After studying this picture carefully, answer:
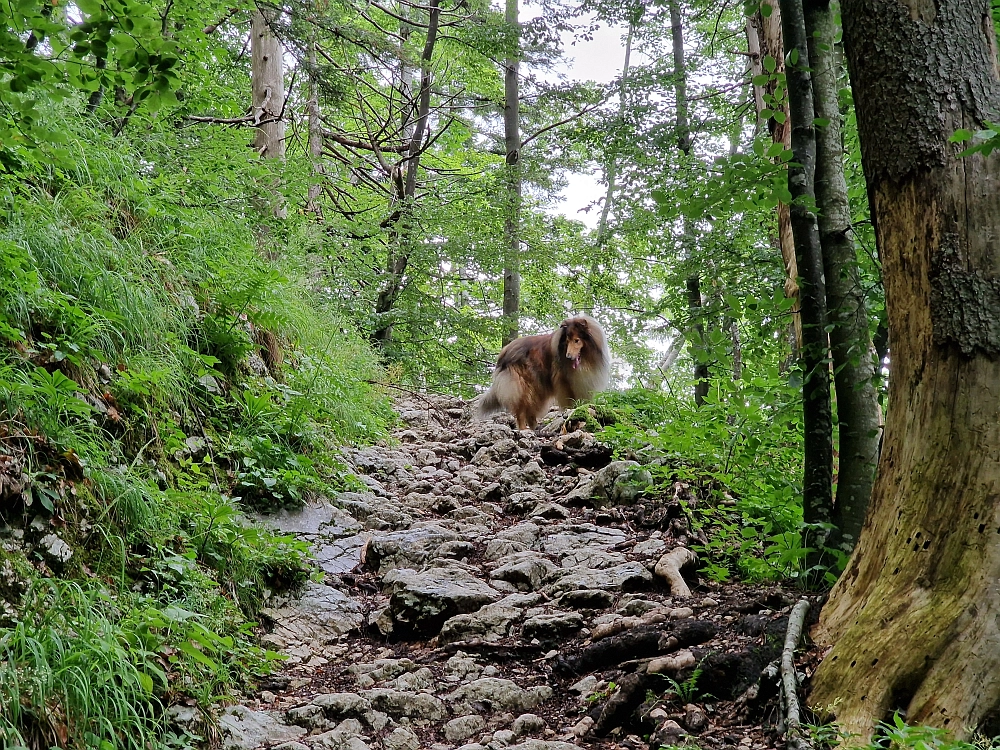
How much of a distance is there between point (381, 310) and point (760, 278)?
811cm

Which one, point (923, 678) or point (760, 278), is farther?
point (760, 278)

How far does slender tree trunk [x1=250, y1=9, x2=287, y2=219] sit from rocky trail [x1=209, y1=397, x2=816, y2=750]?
543cm

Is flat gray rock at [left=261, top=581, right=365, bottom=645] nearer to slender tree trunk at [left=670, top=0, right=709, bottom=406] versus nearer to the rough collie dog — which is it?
slender tree trunk at [left=670, top=0, right=709, bottom=406]

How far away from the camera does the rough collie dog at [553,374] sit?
927 centimetres

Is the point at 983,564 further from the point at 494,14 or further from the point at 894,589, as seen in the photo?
the point at 494,14

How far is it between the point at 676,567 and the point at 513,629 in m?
1.04

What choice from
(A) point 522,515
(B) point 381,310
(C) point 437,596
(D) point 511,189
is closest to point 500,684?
(C) point 437,596

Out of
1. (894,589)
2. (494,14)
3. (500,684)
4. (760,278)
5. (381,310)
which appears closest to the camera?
(894,589)

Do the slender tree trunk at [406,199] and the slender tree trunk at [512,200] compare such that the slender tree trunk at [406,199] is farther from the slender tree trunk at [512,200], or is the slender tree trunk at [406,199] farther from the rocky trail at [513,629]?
the rocky trail at [513,629]

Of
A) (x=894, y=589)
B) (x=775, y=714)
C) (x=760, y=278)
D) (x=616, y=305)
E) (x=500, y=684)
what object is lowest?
(x=500, y=684)

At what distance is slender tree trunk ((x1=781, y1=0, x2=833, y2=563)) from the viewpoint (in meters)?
3.36

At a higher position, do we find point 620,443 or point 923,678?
point 620,443

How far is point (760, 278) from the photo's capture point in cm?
655

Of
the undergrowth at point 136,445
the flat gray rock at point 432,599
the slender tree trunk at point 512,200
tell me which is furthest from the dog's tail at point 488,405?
the flat gray rock at point 432,599
